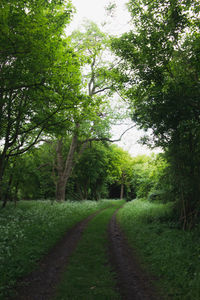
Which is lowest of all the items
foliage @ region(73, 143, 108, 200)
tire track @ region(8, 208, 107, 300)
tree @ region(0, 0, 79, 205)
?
tire track @ region(8, 208, 107, 300)

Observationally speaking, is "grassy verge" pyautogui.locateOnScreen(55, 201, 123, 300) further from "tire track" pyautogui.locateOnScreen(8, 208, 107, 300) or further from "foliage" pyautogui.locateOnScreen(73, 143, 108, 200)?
"foliage" pyautogui.locateOnScreen(73, 143, 108, 200)

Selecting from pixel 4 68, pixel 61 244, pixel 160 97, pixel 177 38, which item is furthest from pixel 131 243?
pixel 4 68

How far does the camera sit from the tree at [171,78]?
334 inches

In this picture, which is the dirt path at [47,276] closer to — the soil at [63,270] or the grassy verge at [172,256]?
the soil at [63,270]

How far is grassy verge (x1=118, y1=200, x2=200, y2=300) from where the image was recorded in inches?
217

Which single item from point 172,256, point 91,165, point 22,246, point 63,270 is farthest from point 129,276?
point 91,165

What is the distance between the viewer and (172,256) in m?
7.50

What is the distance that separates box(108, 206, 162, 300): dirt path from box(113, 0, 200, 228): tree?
175 inches

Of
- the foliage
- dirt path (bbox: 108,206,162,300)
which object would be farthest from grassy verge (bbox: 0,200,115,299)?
the foliage

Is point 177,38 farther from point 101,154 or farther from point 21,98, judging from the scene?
point 101,154

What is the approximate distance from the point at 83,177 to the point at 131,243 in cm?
2430

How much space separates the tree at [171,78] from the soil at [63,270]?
491cm

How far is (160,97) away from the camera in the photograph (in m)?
9.16

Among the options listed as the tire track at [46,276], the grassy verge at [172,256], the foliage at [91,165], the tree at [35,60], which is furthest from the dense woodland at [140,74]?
the foliage at [91,165]
